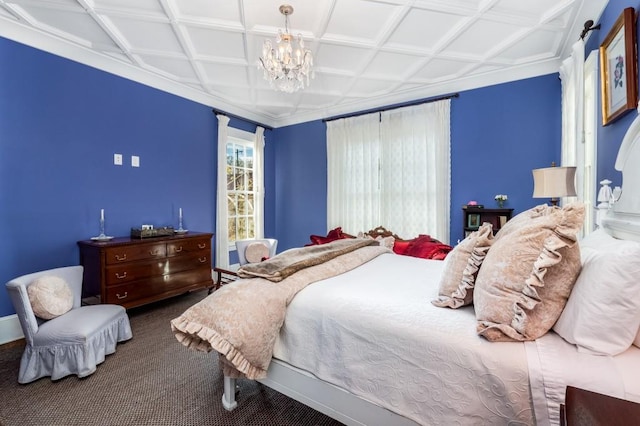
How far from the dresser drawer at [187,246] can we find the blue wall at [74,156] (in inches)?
22.7

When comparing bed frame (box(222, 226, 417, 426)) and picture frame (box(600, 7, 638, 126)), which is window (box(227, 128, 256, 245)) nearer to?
bed frame (box(222, 226, 417, 426))

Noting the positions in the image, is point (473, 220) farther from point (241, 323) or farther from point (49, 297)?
point (49, 297)

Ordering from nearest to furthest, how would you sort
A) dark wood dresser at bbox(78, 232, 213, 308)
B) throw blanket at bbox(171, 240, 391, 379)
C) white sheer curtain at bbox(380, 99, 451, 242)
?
throw blanket at bbox(171, 240, 391, 379), dark wood dresser at bbox(78, 232, 213, 308), white sheer curtain at bbox(380, 99, 451, 242)

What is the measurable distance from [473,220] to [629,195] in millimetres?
2224

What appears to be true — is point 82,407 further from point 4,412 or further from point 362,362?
point 362,362

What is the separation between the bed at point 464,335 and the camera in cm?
91

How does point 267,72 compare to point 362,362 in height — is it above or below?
above

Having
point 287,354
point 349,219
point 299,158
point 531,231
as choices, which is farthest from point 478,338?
point 299,158

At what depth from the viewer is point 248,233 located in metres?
5.04

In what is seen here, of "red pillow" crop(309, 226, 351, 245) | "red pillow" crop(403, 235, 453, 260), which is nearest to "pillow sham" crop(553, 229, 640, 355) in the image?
"red pillow" crop(403, 235, 453, 260)

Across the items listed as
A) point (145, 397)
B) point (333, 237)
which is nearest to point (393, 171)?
point (333, 237)

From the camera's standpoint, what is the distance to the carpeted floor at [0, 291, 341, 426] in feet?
5.27

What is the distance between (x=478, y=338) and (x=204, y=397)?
5.53ft

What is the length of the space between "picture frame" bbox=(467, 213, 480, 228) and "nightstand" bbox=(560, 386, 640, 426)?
10.1ft
